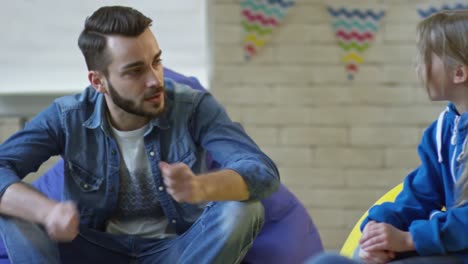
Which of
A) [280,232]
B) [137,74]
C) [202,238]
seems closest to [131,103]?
[137,74]

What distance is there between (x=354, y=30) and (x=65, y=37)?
49.2 inches

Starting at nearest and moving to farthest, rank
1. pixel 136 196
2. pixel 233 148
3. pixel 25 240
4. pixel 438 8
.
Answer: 1. pixel 25 240
2. pixel 233 148
3. pixel 136 196
4. pixel 438 8

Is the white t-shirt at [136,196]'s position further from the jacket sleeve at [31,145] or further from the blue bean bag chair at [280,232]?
the blue bean bag chair at [280,232]

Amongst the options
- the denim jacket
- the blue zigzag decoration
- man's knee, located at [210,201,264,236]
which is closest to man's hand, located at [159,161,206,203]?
man's knee, located at [210,201,264,236]

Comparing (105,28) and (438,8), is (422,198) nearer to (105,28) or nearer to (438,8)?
(105,28)

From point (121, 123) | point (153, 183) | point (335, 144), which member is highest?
point (121, 123)

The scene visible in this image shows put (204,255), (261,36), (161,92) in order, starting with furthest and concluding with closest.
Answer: (261,36) → (161,92) → (204,255)

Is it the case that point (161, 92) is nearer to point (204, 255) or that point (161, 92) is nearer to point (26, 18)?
point (204, 255)

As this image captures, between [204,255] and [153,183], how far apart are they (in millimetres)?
320

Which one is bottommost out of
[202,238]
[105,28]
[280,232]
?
[280,232]

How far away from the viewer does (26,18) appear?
128 inches

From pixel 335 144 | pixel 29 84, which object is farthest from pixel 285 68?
pixel 29 84

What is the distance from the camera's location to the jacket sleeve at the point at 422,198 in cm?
173

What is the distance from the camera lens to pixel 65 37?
327 centimetres
